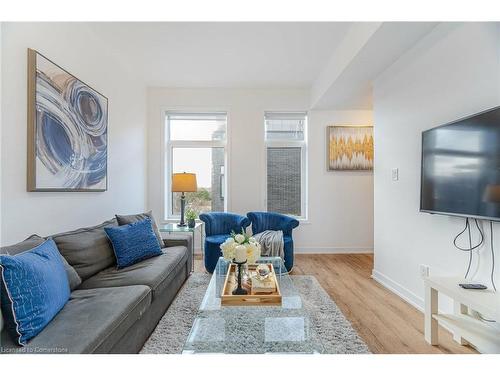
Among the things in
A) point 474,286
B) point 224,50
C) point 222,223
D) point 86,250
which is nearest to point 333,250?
point 222,223

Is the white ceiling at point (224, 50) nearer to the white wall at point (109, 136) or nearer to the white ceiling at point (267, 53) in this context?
the white ceiling at point (267, 53)

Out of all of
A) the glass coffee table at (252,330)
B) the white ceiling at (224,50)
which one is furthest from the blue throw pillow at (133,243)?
the white ceiling at (224,50)

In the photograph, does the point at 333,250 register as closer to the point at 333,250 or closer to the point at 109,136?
the point at 333,250

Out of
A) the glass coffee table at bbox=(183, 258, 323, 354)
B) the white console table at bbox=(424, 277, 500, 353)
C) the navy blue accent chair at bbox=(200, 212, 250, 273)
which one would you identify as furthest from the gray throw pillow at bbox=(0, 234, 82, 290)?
the white console table at bbox=(424, 277, 500, 353)

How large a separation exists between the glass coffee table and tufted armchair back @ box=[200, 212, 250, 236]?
1759 mm

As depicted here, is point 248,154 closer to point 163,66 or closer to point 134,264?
point 163,66

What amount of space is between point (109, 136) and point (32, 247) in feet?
6.31

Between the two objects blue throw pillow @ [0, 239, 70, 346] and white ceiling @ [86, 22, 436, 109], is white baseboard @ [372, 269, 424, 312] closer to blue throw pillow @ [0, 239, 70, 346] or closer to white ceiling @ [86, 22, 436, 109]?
white ceiling @ [86, 22, 436, 109]

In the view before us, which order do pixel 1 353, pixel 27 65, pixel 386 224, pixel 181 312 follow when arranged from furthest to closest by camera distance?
pixel 386 224, pixel 181 312, pixel 27 65, pixel 1 353

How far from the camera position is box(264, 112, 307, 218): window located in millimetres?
4617

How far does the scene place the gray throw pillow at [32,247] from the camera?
5.00 ft

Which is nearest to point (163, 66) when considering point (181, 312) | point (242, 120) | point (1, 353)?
point (242, 120)

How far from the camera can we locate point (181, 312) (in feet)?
7.68
